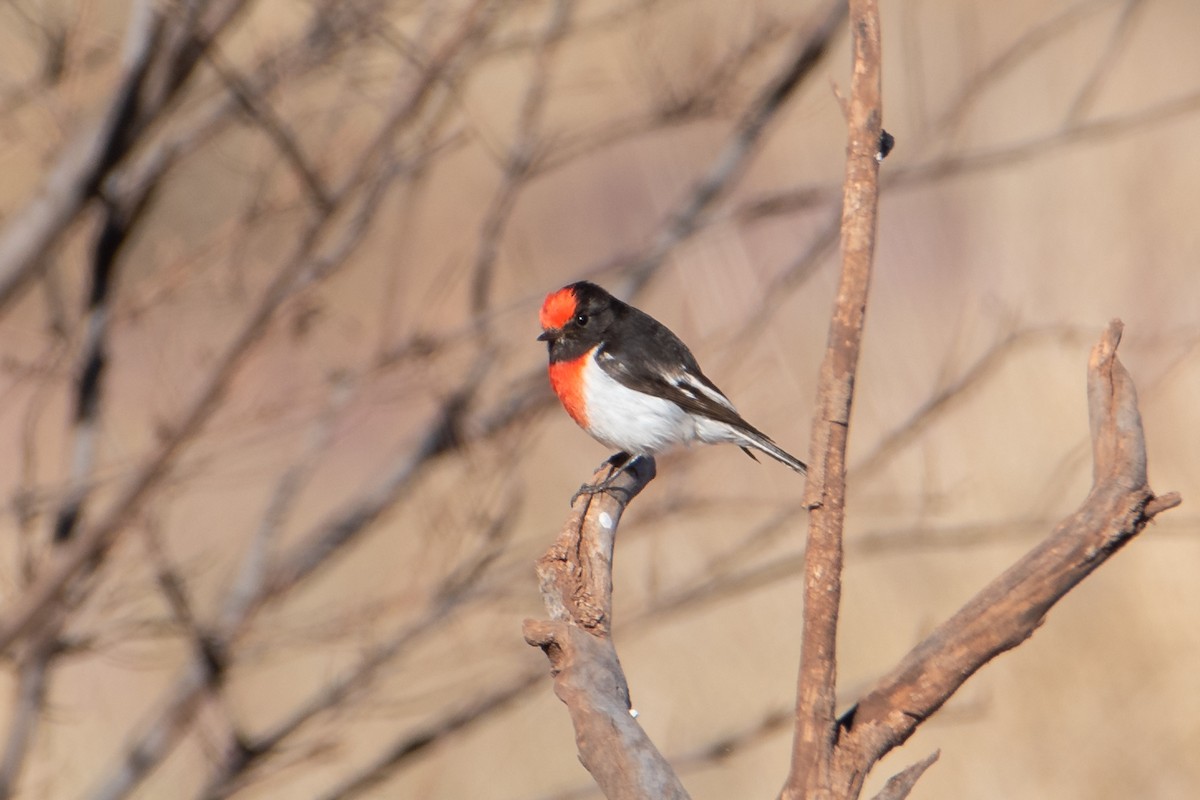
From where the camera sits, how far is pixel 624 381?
142 inches

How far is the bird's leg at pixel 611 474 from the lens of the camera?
2.91 meters

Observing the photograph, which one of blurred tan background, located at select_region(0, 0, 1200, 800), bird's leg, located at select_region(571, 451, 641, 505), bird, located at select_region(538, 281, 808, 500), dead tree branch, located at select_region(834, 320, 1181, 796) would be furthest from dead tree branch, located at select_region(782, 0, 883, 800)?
bird, located at select_region(538, 281, 808, 500)

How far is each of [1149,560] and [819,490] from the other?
3898 mm

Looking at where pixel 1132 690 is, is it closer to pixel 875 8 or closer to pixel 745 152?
pixel 745 152

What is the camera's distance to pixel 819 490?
1686 millimetres

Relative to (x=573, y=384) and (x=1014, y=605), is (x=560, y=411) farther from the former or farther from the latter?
(x=1014, y=605)

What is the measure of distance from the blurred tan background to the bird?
23 centimetres

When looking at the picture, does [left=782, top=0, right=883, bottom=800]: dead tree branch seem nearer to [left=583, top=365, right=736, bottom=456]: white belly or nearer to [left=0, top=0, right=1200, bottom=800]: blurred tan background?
[left=0, top=0, right=1200, bottom=800]: blurred tan background

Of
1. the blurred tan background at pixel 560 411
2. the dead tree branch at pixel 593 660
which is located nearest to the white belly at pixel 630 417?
the blurred tan background at pixel 560 411

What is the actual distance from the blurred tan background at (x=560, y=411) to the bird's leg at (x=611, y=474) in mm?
178

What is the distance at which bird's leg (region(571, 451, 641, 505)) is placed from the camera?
291 cm

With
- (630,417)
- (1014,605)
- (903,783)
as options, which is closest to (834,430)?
(1014,605)

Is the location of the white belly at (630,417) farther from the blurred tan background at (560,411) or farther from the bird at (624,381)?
the blurred tan background at (560,411)

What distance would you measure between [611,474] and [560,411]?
79 cm
